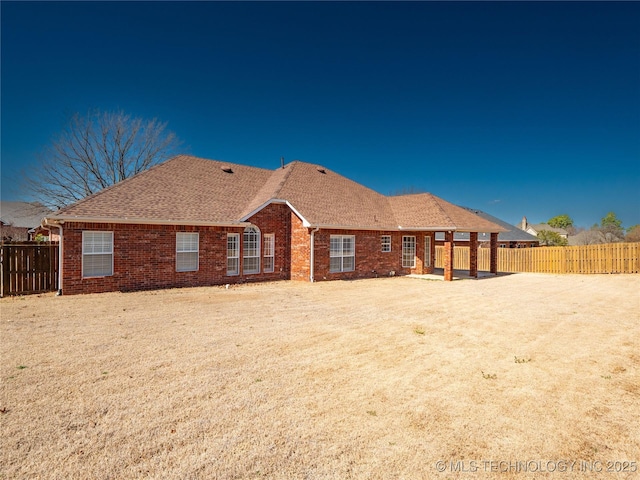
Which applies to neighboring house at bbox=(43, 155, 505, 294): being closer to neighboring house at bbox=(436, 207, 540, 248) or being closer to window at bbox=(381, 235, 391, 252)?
window at bbox=(381, 235, 391, 252)

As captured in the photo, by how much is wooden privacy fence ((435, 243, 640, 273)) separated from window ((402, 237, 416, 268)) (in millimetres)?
8019

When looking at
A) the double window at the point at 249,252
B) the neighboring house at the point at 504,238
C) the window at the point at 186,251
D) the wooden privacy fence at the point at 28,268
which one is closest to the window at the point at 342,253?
the double window at the point at 249,252

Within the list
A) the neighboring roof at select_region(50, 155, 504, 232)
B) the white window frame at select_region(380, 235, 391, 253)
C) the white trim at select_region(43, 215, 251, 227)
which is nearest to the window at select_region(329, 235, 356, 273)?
the neighboring roof at select_region(50, 155, 504, 232)

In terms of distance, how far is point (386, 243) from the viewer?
19.4 m

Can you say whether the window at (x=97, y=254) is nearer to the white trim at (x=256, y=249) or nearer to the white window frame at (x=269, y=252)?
the white trim at (x=256, y=249)

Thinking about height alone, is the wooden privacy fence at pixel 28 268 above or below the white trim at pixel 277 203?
below

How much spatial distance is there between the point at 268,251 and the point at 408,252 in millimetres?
8533

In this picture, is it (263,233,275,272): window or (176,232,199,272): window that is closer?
(176,232,199,272): window

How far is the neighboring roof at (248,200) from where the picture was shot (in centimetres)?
1353

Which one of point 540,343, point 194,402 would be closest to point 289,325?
point 194,402

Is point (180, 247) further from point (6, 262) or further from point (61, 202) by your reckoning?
point (61, 202)

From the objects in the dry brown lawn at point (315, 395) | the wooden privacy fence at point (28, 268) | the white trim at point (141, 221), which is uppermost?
the white trim at point (141, 221)

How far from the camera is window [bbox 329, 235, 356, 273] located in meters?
17.2

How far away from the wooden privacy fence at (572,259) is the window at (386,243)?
9.91m
